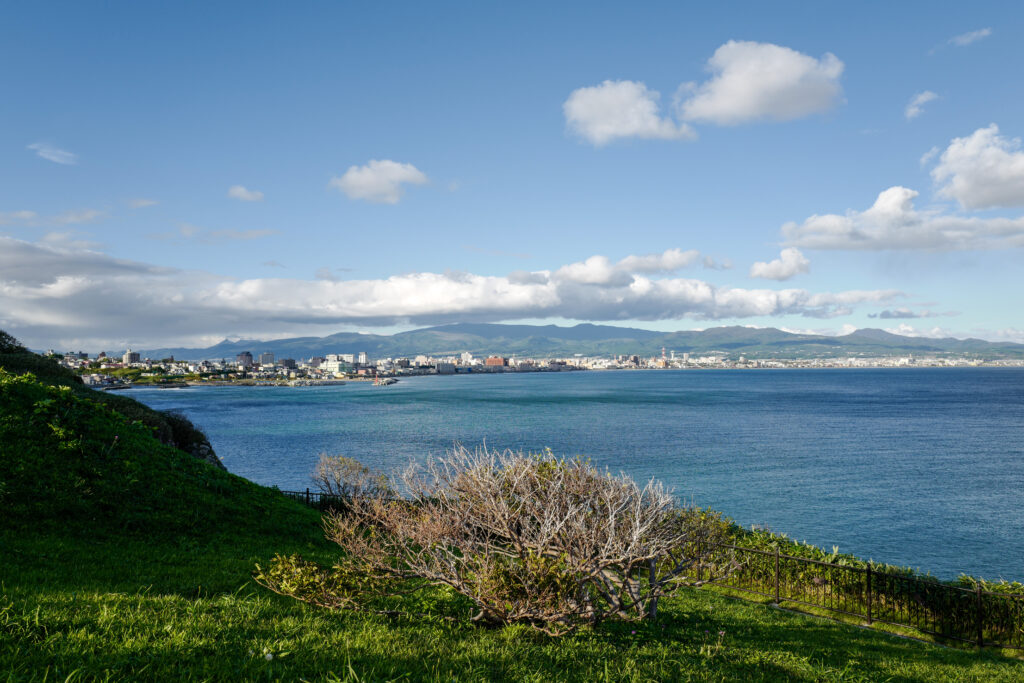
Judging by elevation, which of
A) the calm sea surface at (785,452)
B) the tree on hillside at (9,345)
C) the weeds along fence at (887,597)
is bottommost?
the calm sea surface at (785,452)

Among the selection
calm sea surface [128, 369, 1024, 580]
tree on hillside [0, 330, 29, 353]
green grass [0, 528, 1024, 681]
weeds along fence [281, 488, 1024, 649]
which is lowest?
calm sea surface [128, 369, 1024, 580]

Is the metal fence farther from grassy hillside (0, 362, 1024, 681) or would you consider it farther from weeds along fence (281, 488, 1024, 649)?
weeds along fence (281, 488, 1024, 649)

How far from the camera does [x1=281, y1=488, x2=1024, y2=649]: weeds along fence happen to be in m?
14.0

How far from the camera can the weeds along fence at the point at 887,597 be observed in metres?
14.0

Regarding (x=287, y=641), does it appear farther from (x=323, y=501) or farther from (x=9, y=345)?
(x=9, y=345)

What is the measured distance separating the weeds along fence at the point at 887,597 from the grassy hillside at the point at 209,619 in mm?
1529

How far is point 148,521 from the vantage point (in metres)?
13.5

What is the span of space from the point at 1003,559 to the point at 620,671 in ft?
101

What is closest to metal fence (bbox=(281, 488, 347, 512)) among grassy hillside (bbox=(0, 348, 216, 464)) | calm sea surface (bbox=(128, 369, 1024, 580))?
grassy hillside (bbox=(0, 348, 216, 464))

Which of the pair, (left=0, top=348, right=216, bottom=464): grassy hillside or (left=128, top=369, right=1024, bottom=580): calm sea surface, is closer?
(left=0, top=348, right=216, bottom=464): grassy hillside

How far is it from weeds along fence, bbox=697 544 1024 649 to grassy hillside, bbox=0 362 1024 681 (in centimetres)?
162

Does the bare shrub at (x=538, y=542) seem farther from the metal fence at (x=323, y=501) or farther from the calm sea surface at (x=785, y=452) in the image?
the calm sea surface at (x=785, y=452)

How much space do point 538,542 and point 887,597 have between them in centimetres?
1308

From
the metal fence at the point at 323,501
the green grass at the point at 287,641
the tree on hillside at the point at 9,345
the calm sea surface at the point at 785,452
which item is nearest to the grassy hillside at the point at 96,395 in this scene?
the tree on hillside at the point at 9,345
